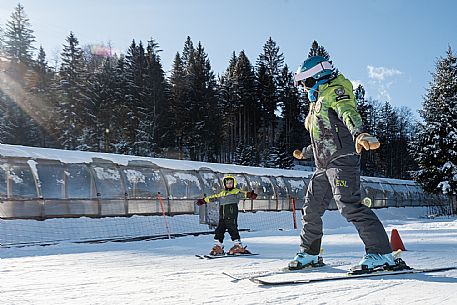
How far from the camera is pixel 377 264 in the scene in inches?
138

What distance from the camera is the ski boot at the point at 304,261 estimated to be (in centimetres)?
388

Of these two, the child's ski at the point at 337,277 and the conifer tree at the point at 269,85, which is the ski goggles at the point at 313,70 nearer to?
the child's ski at the point at 337,277

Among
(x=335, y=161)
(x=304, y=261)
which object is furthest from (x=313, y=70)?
(x=304, y=261)

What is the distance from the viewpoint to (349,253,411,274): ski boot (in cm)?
347

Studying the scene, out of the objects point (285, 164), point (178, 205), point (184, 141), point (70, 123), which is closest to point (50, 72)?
point (70, 123)

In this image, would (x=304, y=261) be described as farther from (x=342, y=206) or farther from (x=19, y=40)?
(x=19, y=40)

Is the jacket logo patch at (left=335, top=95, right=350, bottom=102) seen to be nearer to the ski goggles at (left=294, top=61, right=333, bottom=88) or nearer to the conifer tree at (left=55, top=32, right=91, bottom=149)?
the ski goggles at (left=294, top=61, right=333, bottom=88)

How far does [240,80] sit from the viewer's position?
53.1m

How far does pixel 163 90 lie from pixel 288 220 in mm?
25534

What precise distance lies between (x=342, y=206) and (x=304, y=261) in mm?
645

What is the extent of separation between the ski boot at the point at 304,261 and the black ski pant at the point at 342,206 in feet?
0.17

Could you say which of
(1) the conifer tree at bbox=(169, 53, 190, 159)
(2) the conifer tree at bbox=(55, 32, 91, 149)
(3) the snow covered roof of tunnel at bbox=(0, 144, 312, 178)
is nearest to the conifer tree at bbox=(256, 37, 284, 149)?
(1) the conifer tree at bbox=(169, 53, 190, 159)

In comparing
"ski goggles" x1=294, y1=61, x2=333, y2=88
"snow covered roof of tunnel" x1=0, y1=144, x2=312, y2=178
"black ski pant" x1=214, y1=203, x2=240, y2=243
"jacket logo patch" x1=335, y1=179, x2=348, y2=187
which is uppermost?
"snow covered roof of tunnel" x1=0, y1=144, x2=312, y2=178

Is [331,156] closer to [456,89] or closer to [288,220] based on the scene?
[288,220]
